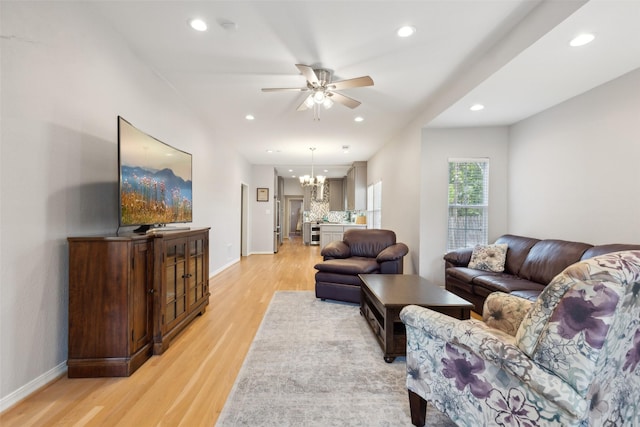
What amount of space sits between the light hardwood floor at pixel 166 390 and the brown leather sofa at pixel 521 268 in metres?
2.42

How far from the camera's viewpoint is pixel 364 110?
4098 millimetres

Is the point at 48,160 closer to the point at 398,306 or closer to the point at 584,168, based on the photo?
the point at 398,306

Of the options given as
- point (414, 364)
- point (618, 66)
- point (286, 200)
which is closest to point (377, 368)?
point (414, 364)

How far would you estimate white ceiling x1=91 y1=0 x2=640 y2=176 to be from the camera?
2037 mm

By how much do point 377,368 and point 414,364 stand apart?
728 millimetres

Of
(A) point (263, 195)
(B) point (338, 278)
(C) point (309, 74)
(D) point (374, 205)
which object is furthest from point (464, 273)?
(A) point (263, 195)

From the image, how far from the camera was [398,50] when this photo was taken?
2.59 m

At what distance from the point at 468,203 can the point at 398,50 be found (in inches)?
104

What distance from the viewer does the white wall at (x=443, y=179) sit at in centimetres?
420

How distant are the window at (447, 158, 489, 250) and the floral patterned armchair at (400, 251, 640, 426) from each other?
10.6 feet

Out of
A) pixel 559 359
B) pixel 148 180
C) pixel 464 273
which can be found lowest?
pixel 464 273

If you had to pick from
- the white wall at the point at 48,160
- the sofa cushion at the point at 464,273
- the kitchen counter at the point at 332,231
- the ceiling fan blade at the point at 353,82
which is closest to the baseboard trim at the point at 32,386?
the white wall at the point at 48,160

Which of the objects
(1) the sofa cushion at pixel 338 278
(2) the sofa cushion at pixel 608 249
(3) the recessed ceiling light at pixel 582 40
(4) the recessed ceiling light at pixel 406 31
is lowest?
(1) the sofa cushion at pixel 338 278

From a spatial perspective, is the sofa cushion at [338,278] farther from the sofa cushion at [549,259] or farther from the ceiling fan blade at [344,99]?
the ceiling fan blade at [344,99]
